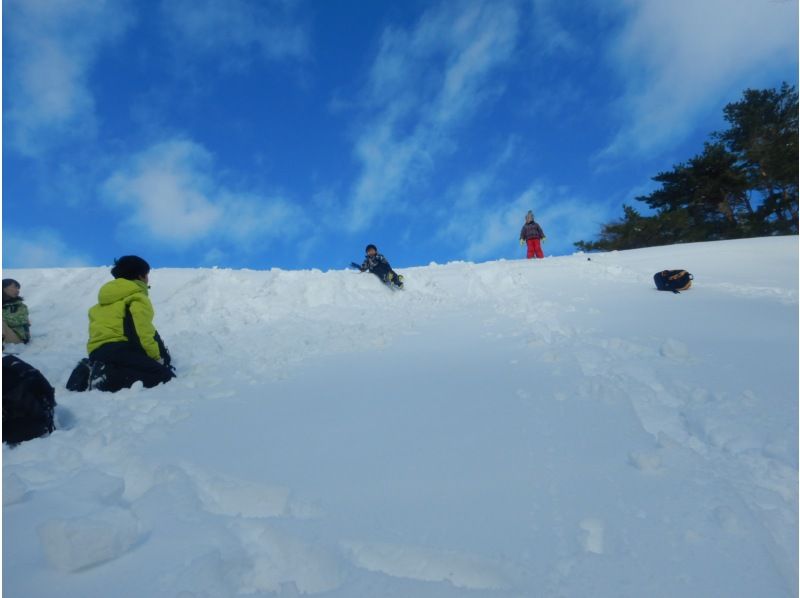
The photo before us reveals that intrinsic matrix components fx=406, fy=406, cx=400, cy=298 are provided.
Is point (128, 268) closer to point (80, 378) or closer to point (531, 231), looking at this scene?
point (80, 378)

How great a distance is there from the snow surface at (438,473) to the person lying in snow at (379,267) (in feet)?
16.8

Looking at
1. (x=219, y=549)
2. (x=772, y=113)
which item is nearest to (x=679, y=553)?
(x=219, y=549)

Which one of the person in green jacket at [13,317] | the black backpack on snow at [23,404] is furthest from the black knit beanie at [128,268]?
the person in green jacket at [13,317]

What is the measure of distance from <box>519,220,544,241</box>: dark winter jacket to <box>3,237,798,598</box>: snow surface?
1033cm

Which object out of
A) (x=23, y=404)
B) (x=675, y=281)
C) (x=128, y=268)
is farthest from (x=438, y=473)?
(x=675, y=281)

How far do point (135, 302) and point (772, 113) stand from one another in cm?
3634

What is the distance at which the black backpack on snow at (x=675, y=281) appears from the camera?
806cm

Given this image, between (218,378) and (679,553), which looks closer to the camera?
(679,553)

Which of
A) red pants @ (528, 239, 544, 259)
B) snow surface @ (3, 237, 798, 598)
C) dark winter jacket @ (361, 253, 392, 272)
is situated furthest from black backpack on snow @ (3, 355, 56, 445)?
red pants @ (528, 239, 544, 259)

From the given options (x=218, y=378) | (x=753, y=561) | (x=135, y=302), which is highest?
(x=135, y=302)

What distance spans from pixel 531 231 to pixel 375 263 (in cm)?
770

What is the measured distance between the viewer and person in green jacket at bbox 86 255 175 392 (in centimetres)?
455

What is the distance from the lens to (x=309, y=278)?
34.7 feet

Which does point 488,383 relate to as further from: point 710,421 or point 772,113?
point 772,113
